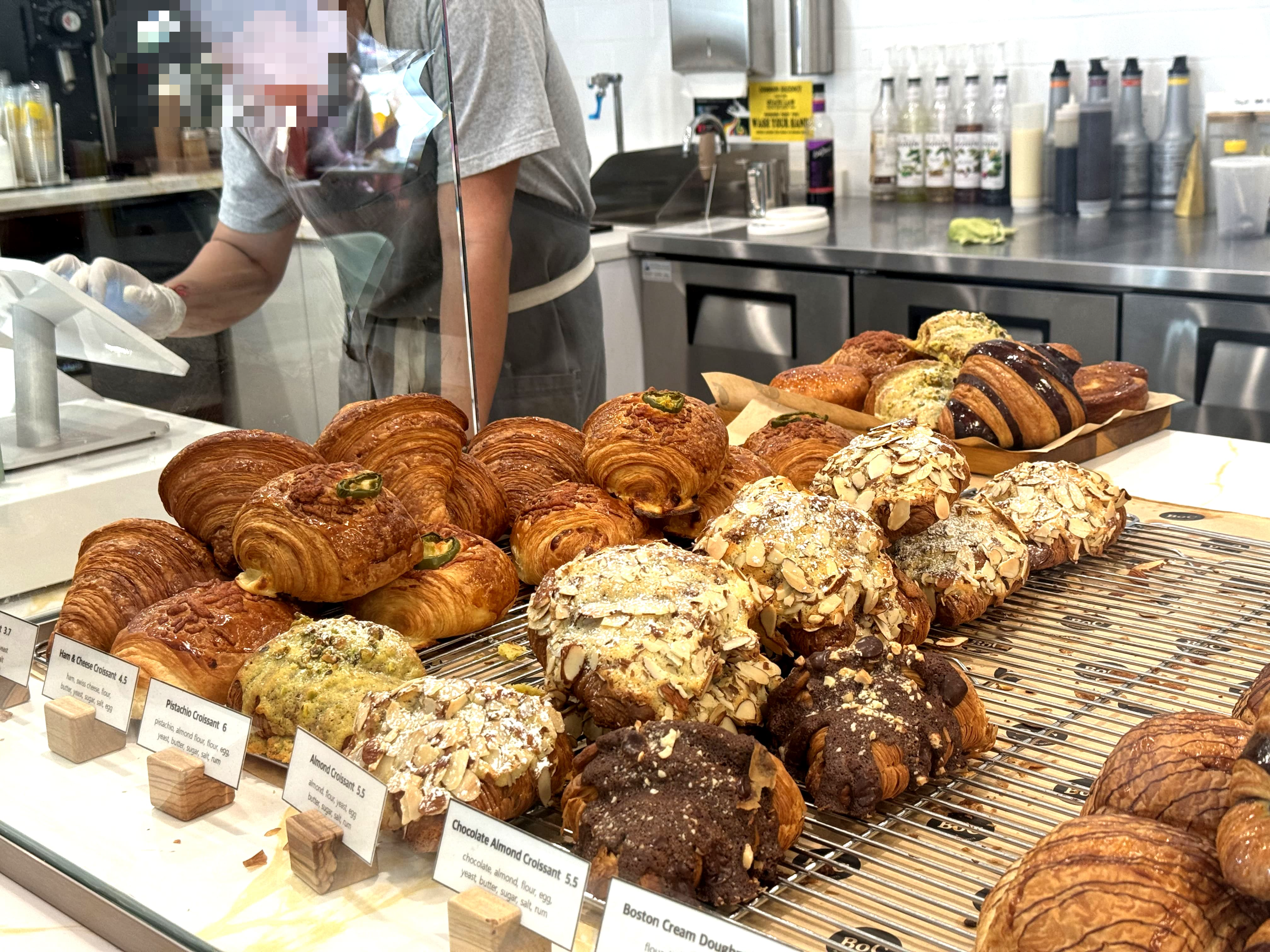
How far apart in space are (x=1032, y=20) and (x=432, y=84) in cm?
299

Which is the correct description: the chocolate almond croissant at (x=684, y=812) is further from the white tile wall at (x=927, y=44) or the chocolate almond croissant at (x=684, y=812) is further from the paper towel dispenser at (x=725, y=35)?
the paper towel dispenser at (x=725, y=35)

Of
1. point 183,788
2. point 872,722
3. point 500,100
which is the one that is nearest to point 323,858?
point 183,788

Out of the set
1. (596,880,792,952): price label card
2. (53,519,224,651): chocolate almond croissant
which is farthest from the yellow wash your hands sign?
(596,880,792,952): price label card

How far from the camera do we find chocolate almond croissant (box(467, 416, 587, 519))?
1385 mm

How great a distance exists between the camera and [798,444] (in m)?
1.50

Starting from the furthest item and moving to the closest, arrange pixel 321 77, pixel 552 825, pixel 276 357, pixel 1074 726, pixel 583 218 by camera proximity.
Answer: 1. pixel 583 218
2. pixel 276 357
3. pixel 321 77
4. pixel 1074 726
5. pixel 552 825

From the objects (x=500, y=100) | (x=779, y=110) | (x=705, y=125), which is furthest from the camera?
(x=705, y=125)

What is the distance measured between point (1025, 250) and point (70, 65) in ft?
8.30

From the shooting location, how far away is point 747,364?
3830 millimetres

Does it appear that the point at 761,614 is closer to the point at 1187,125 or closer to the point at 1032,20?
the point at 1187,125

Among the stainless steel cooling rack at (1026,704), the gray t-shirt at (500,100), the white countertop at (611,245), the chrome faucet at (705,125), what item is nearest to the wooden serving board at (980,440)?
the stainless steel cooling rack at (1026,704)

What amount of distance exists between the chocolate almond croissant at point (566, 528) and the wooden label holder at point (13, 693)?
19.2 inches

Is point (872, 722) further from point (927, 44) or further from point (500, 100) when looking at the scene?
point (927, 44)

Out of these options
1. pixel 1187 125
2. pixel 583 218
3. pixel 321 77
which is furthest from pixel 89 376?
pixel 1187 125
